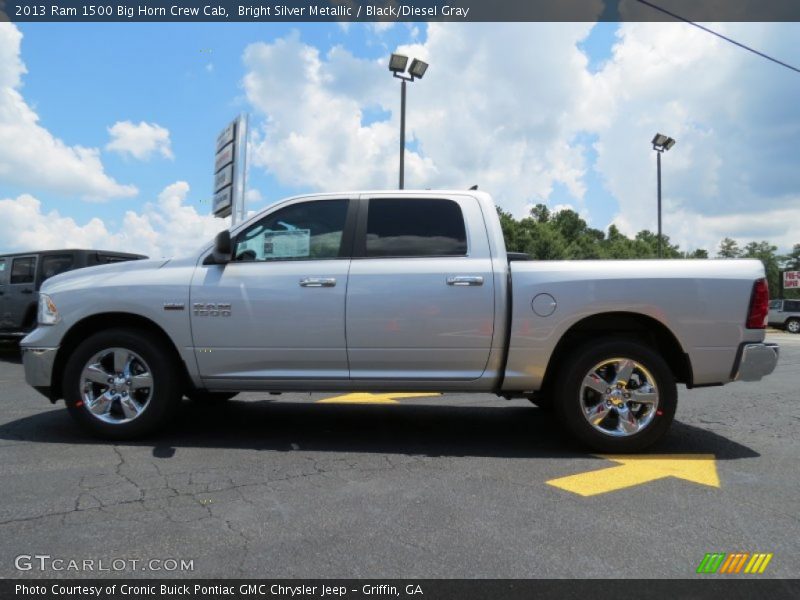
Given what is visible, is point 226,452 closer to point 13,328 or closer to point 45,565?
point 45,565

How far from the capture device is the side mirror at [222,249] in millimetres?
4457

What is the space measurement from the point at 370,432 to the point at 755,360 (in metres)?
3.00

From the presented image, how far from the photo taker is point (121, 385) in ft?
15.0

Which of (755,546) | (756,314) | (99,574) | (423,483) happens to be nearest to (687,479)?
(755,546)

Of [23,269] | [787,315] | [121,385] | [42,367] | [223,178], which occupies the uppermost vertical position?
[223,178]

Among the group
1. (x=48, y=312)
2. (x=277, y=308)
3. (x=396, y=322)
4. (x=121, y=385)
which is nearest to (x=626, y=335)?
(x=396, y=322)

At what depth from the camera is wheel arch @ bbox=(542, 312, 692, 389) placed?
444 centimetres

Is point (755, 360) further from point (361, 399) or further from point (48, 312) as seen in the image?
point (48, 312)

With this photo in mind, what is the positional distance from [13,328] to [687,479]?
11.7 meters

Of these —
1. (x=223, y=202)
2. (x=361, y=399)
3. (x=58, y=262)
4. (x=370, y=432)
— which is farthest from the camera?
(x=223, y=202)

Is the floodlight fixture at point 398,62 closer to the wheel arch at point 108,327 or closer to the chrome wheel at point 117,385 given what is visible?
the wheel arch at point 108,327

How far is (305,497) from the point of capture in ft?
11.1

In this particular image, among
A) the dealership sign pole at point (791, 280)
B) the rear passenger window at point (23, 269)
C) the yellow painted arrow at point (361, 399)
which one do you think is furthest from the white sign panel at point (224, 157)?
the dealership sign pole at point (791, 280)

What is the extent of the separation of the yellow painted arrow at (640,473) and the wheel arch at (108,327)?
2.96m
